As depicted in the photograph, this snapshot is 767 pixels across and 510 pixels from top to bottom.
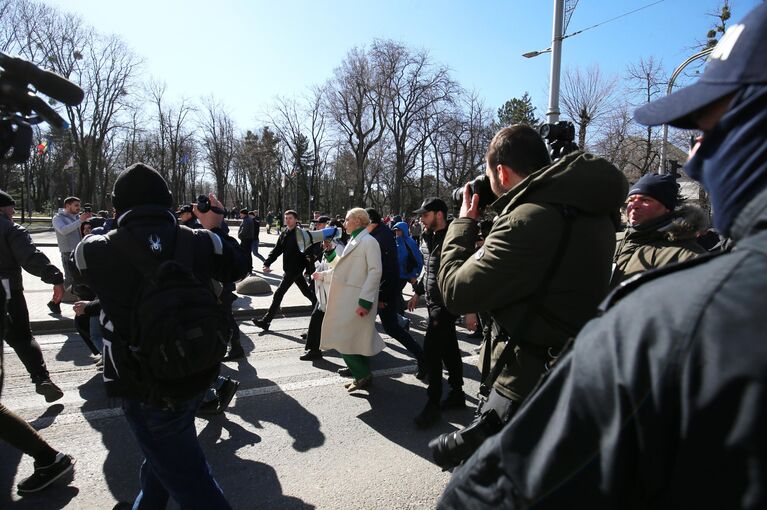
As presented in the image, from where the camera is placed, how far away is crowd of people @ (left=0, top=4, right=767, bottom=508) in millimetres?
643

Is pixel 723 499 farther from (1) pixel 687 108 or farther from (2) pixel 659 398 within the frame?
(1) pixel 687 108

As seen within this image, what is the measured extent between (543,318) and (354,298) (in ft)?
10.3

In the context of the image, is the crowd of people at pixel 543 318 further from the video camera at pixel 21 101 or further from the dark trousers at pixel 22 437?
the video camera at pixel 21 101

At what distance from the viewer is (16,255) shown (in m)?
4.57

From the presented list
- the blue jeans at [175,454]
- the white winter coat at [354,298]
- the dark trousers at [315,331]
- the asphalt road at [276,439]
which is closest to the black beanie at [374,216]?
the white winter coat at [354,298]

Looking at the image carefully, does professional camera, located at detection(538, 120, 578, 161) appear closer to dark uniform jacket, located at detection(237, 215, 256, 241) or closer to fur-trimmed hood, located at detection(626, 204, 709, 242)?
fur-trimmed hood, located at detection(626, 204, 709, 242)

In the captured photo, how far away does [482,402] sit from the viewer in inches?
88.0

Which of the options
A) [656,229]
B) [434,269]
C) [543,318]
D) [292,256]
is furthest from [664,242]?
[292,256]

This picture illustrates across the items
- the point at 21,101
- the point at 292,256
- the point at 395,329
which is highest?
the point at 21,101

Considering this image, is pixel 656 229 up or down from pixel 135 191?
down

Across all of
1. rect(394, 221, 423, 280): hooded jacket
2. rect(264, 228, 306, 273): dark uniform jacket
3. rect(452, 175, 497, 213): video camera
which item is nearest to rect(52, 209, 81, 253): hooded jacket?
rect(264, 228, 306, 273): dark uniform jacket

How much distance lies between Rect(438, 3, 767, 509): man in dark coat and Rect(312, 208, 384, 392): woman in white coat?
12.8ft

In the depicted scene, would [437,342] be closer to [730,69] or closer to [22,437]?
[22,437]

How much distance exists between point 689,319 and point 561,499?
14.6 inches
